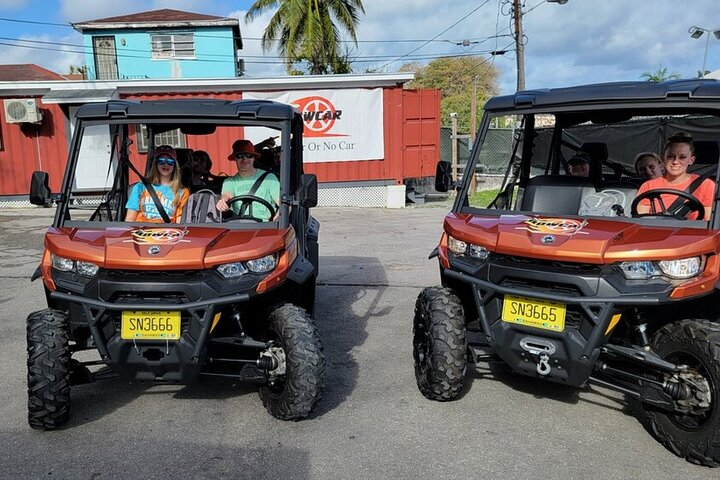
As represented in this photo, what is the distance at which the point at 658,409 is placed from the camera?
3543 millimetres

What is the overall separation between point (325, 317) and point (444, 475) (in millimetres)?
3308

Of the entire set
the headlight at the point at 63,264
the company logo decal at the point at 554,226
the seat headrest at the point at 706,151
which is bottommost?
the headlight at the point at 63,264

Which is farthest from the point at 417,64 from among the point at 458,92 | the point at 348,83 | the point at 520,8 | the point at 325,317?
the point at 325,317

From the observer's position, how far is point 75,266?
3.77 meters

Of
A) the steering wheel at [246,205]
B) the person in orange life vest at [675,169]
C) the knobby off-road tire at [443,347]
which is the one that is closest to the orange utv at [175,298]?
the steering wheel at [246,205]

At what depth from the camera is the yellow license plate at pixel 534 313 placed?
359 cm

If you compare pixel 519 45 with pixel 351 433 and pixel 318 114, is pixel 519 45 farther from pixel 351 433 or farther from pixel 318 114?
pixel 351 433

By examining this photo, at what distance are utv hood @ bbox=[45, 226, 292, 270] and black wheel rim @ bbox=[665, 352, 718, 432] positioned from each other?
2427 millimetres

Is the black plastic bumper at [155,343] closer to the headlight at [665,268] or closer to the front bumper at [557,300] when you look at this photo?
the front bumper at [557,300]

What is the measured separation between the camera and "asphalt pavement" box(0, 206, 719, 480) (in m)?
3.39

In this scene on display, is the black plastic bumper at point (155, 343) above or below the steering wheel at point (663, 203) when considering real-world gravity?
below

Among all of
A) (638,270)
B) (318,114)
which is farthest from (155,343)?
(318,114)

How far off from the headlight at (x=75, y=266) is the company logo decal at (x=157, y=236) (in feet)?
0.90

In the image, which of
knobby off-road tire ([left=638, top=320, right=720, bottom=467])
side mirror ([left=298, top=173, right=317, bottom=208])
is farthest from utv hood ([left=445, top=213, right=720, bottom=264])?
side mirror ([left=298, top=173, right=317, bottom=208])
